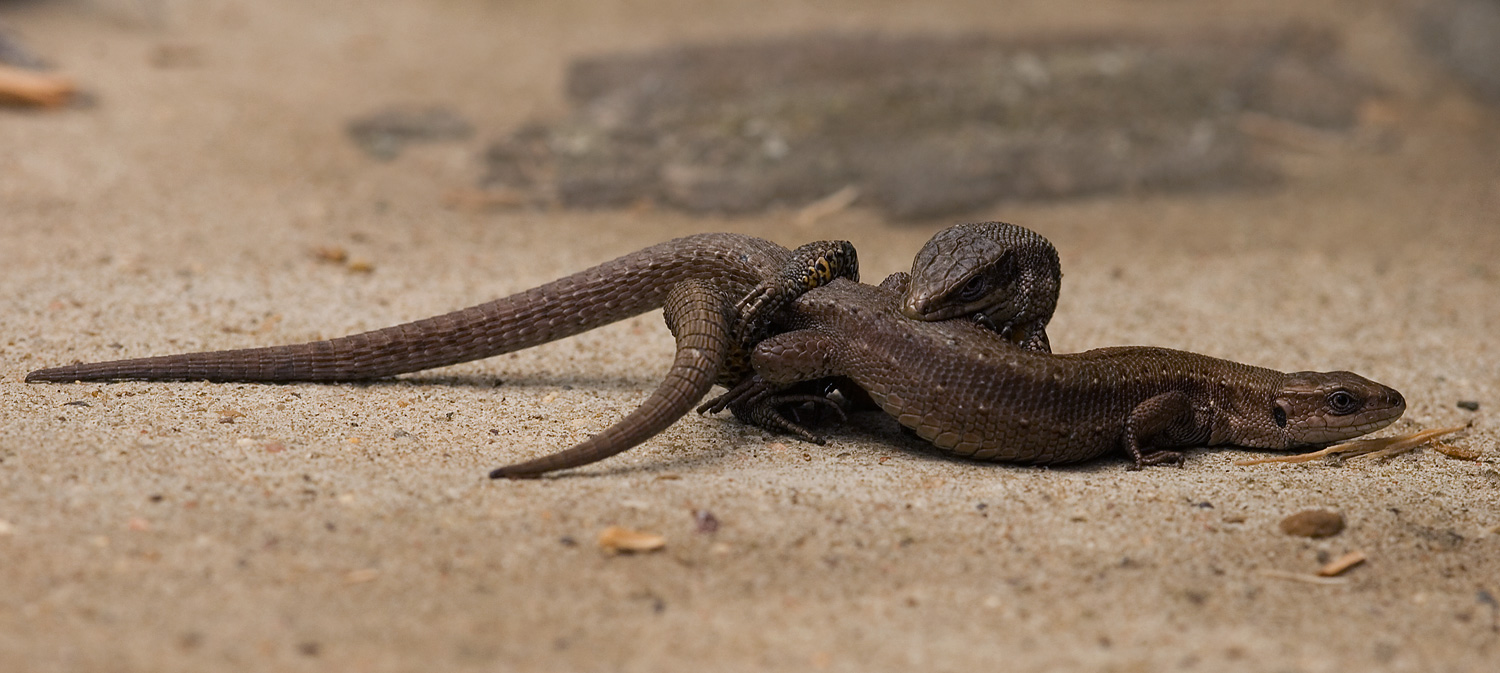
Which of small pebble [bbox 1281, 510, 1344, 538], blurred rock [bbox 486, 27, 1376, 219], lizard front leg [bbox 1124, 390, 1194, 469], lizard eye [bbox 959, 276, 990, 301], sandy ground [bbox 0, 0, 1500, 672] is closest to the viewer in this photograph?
sandy ground [bbox 0, 0, 1500, 672]

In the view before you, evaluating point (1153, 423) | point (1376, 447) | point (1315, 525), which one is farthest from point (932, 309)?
point (1376, 447)

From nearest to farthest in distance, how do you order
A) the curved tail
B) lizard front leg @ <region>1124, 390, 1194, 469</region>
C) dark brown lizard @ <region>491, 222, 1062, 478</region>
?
1. the curved tail
2. dark brown lizard @ <region>491, 222, 1062, 478</region>
3. lizard front leg @ <region>1124, 390, 1194, 469</region>

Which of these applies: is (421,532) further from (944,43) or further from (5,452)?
(944,43)

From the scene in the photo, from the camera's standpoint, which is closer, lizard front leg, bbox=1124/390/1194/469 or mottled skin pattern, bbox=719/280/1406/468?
mottled skin pattern, bbox=719/280/1406/468

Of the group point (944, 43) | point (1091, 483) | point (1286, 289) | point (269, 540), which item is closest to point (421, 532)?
point (269, 540)

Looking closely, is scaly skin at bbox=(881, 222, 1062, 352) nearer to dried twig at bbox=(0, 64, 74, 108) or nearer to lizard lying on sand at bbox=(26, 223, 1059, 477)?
lizard lying on sand at bbox=(26, 223, 1059, 477)

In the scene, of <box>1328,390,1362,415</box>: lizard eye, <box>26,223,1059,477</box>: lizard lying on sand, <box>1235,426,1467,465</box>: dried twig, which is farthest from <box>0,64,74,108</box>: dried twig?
<box>1328,390,1362,415</box>: lizard eye
